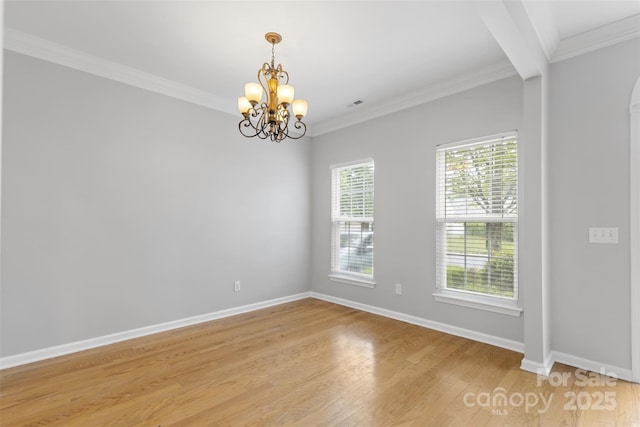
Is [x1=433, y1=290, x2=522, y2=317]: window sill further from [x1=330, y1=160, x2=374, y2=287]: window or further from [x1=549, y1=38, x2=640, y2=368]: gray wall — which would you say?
[x1=330, y1=160, x2=374, y2=287]: window

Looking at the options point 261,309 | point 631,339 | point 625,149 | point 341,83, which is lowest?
point 261,309

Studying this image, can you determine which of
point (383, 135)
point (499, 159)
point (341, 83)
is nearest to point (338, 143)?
point (383, 135)

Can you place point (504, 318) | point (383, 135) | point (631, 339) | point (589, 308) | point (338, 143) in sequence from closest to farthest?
point (631, 339) < point (589, 308) < point (504, 318) < point (383, 135) < point (338, 143)

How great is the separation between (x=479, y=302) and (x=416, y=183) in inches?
57.2

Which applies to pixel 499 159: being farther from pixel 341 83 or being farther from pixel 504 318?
pixel 341 83

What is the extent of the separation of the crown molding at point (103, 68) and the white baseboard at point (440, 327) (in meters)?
3.12

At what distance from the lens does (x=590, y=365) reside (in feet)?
9.29

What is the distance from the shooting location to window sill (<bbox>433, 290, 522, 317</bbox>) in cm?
330

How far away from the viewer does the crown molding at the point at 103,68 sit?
2.99 metres

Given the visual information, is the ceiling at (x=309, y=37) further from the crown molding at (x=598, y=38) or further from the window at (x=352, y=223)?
the window at (x=352, y=223)

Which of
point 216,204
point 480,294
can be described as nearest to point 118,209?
point 216,204

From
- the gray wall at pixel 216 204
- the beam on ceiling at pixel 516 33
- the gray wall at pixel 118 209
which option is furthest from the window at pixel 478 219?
the gray wall at pixel 118 209

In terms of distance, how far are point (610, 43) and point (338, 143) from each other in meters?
3.07

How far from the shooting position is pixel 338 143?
502 cm
